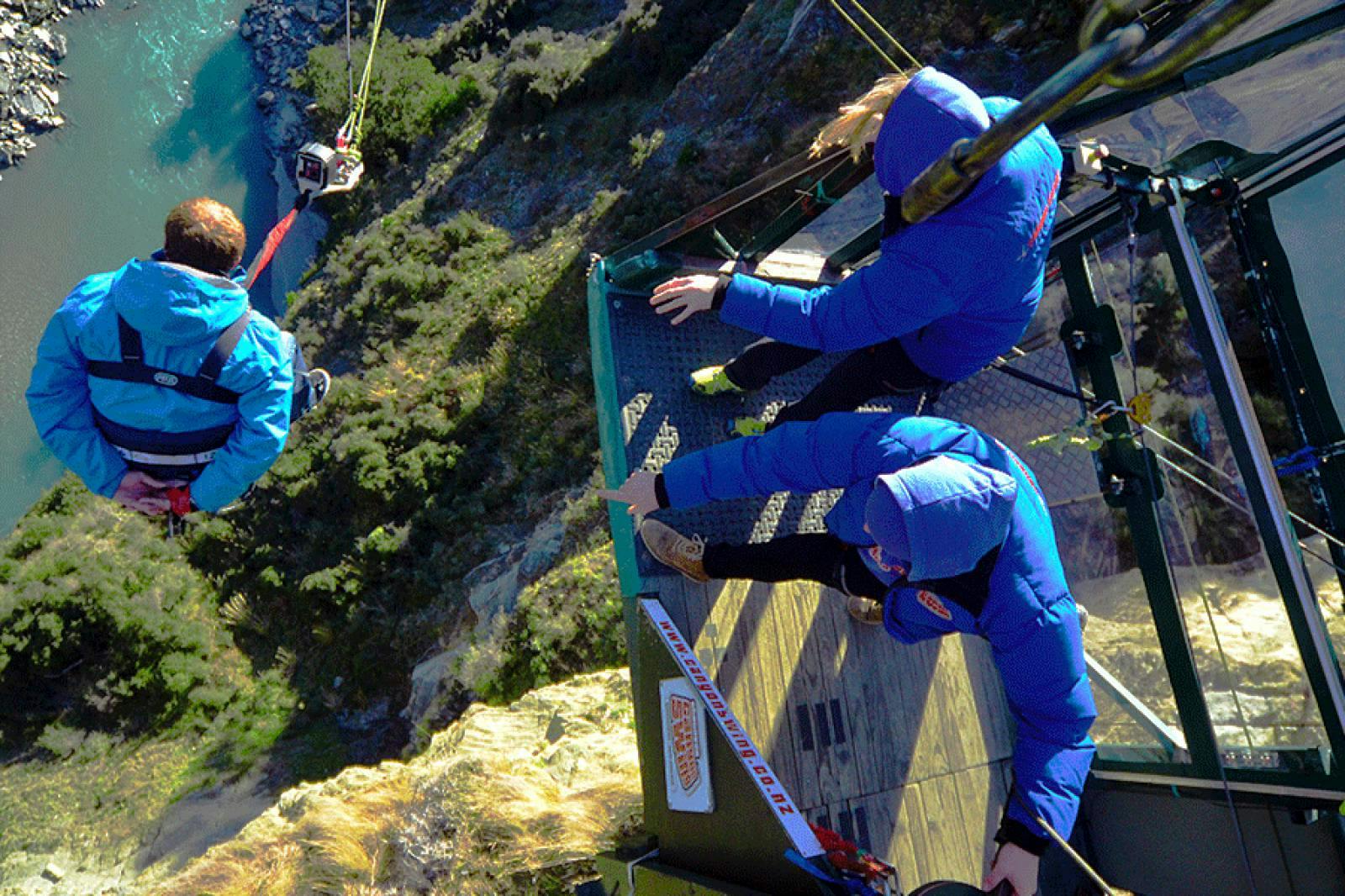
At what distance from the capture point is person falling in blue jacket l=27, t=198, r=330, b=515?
2.74 m

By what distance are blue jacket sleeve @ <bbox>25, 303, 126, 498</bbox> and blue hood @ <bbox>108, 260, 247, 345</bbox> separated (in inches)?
11.1

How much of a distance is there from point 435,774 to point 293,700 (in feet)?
12.9

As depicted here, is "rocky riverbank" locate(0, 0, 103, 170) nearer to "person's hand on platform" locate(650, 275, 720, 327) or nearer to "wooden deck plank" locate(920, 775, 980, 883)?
"person's hand on platform" locate(650, 275, 720, 327)

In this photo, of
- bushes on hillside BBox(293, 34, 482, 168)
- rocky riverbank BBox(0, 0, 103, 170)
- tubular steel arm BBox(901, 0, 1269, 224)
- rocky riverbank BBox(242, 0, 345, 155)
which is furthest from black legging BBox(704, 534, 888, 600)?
rocky riverbank BBox(0, 0, 103, 170)

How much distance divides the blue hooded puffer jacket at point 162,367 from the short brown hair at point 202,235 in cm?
6

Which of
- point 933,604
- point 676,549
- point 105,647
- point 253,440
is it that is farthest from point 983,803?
point 105,647

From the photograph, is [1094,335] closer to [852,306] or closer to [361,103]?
[852,306]

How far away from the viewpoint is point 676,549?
3199 millimetres

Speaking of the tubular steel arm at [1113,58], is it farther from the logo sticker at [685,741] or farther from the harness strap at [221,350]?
the harness strap at [221,350]

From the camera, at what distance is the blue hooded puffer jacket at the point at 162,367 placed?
274cm

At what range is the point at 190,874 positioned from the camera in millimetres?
4316

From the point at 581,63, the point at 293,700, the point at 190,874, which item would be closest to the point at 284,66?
the point at 581,63

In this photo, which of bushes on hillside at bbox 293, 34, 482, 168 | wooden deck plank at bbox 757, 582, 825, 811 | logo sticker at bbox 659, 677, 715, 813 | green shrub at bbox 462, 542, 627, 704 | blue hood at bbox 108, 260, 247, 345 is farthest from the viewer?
bushes on hillside at bbox 293, 34, 482, 168

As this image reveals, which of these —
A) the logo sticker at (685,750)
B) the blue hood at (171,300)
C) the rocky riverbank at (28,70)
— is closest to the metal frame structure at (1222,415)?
the logo sticker at (685,750)
